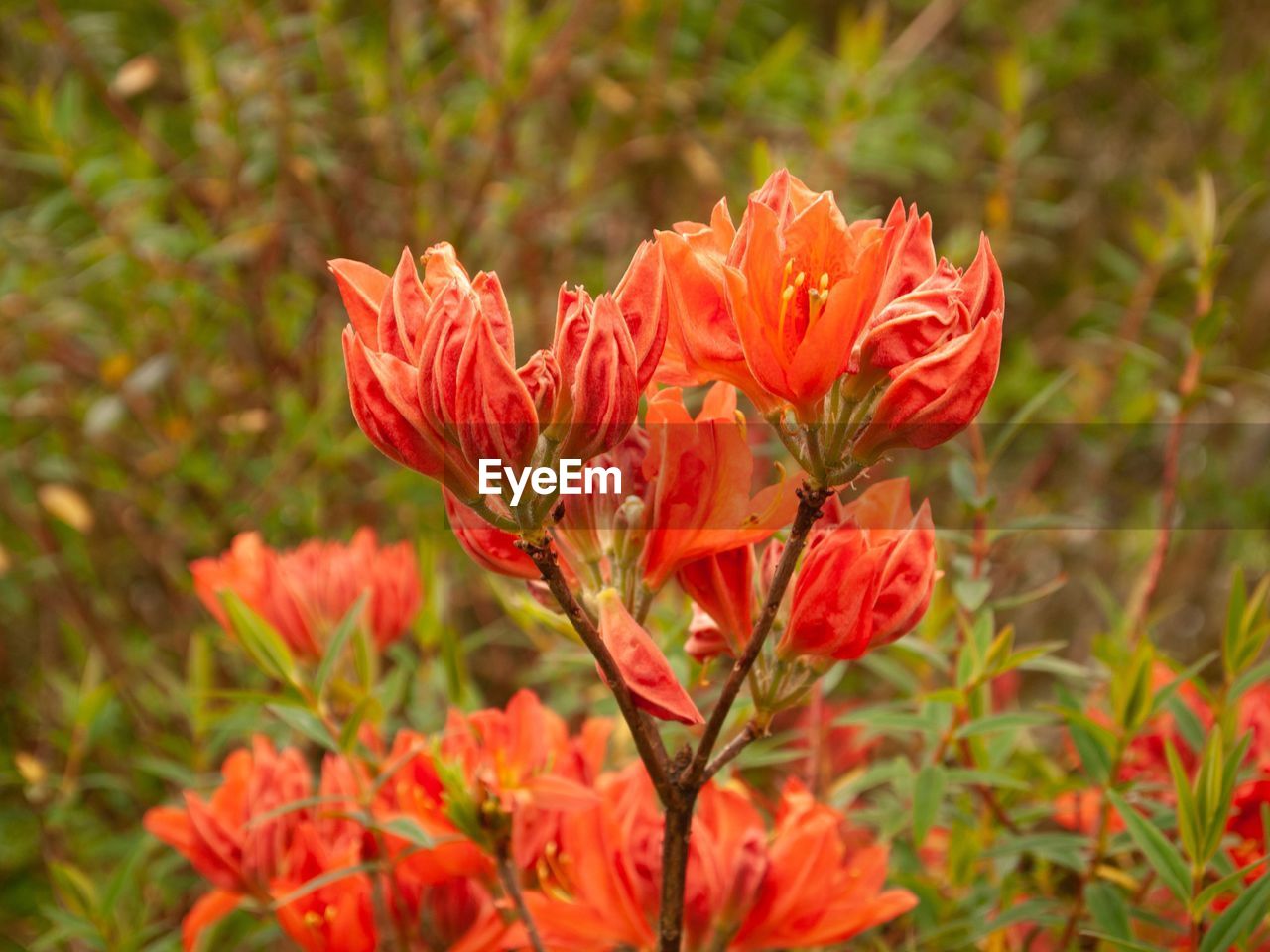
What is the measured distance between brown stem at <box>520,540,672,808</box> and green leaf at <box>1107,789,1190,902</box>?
343 mm

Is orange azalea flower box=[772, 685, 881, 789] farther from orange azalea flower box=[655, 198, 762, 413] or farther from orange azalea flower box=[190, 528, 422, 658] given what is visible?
orange azalea flower box=[655, 198, 762, 413]

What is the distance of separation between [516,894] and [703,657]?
198 millimetres

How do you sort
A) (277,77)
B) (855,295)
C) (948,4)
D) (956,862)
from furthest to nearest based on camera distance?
(948,4)
(277,77)
(956,862)
(855,295)

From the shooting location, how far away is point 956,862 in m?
1.01

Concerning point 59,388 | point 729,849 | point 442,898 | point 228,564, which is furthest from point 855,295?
point 59,388

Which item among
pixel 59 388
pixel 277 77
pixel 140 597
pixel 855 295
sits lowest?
pixel 140 597

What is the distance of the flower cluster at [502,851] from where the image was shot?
0.78 meters

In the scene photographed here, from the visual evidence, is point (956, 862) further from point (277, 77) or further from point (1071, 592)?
point (1071, 592)

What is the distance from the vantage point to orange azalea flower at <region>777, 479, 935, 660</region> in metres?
0.63

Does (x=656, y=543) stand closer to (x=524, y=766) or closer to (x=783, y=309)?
(x=783, y=309)

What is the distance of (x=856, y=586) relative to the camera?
63 centimetres

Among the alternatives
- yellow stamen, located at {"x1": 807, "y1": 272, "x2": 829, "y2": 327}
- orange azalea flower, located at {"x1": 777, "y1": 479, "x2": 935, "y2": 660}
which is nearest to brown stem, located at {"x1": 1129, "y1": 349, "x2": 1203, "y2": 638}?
orange azalea flower, located at {"x1": 777, "y1": 479, "x2": 935, "y2": 660}

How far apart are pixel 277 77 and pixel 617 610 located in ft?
4.90

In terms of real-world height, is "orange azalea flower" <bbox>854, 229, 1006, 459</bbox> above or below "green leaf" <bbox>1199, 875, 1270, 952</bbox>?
above
